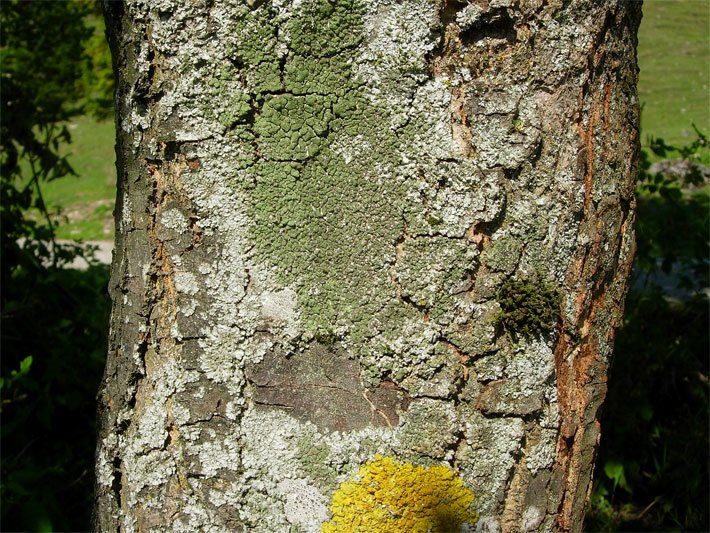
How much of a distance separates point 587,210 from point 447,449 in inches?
19.8

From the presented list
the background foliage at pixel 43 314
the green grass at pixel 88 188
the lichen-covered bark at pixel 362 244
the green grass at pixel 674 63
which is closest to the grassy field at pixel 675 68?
the green grass at pixel 674 63

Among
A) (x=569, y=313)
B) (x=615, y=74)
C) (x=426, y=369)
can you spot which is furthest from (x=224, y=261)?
(x=615, y=74)

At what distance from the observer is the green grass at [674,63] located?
414 cm

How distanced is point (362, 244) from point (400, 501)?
1.59 feet

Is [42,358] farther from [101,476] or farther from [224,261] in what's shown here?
[224,261]

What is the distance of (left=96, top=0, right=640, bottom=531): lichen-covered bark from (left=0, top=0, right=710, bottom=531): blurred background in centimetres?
163

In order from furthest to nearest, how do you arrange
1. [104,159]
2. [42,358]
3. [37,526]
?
[104,159]
[42,358]
[37,526]

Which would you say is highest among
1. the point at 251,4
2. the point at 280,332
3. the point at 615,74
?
the point at 251,4

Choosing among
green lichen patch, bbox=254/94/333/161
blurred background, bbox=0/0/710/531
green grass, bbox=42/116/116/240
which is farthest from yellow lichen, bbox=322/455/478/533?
green grass, bbox=42/116/116/240

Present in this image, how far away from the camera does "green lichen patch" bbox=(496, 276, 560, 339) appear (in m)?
1.18

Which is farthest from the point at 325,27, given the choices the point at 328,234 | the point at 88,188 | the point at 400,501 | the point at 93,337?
the point at 88,188

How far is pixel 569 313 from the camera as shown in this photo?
1.24 meters

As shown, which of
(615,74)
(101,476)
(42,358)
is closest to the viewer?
(615,74)

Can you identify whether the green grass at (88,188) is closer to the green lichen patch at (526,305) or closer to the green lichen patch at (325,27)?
the green lichen patch at (325,27)
